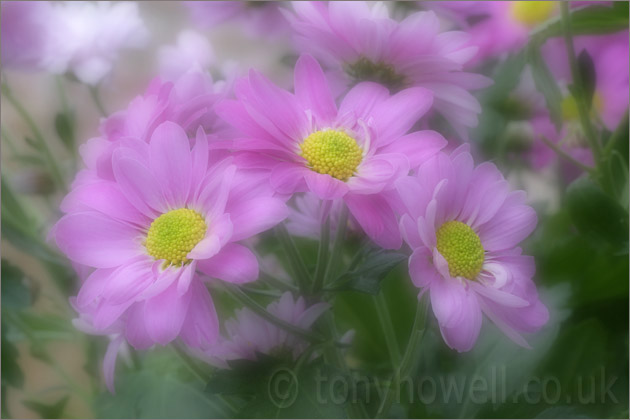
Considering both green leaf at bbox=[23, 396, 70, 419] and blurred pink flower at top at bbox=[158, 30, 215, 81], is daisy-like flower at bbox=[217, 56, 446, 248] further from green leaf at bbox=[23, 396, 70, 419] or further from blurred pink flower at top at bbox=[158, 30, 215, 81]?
green leaf at bbox=[23, 396, 70, 419]

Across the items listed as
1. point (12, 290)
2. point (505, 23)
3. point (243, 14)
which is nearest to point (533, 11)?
point (505, 23)

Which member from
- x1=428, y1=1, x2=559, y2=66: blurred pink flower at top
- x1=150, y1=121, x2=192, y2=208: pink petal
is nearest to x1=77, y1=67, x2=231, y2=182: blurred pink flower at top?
x1=150, y1=121, x2=192, y2=208: pink petal

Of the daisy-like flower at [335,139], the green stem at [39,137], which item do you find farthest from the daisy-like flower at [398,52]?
the green stem at [39,137]

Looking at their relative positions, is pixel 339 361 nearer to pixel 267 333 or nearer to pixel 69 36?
pixel 267 333

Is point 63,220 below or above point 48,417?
above

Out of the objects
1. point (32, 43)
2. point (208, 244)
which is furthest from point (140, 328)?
point (32, 43)

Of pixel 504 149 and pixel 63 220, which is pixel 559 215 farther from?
pixel 63 220
